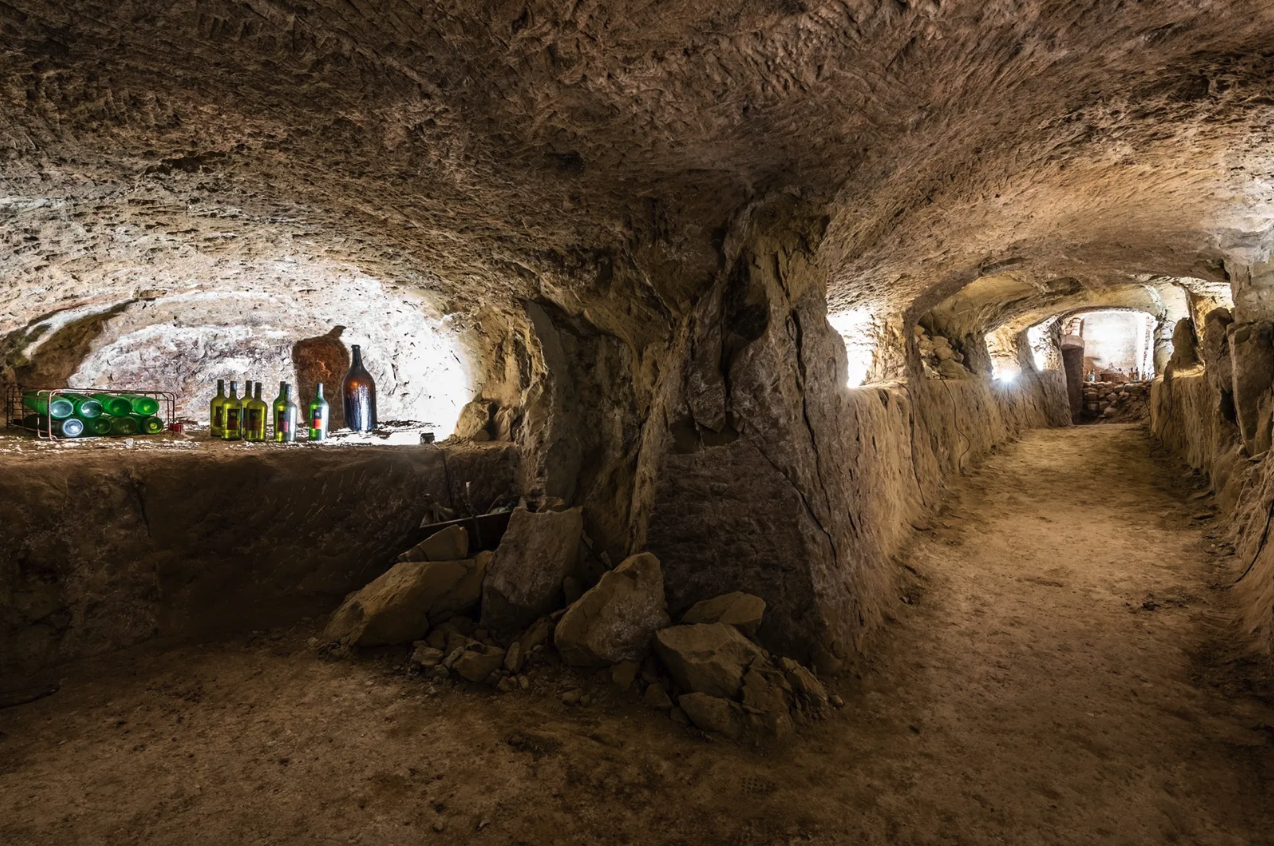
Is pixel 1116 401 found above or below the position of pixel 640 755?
above

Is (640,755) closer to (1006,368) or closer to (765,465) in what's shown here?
(765,465)

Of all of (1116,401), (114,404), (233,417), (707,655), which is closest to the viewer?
(707,655)

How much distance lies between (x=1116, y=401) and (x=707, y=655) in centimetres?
1333

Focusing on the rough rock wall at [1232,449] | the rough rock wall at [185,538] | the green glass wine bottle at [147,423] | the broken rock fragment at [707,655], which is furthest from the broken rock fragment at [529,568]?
the rough rock wall at [1232,449]

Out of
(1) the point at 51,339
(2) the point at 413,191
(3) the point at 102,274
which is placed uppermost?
(2) the point at 413,191

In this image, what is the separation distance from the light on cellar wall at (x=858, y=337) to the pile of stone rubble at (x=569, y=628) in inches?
130

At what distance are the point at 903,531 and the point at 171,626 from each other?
12.5ft

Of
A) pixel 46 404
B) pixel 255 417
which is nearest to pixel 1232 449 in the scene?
pixel 255 417

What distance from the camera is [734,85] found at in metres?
1.67

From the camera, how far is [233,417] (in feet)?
10.9

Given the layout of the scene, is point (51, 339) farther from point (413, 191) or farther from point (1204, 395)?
point (1204, 395)

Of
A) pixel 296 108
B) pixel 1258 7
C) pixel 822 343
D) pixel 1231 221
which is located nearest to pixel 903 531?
pixel 822 343

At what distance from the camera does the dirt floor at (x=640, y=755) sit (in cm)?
148

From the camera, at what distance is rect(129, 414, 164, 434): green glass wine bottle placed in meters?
3.12
